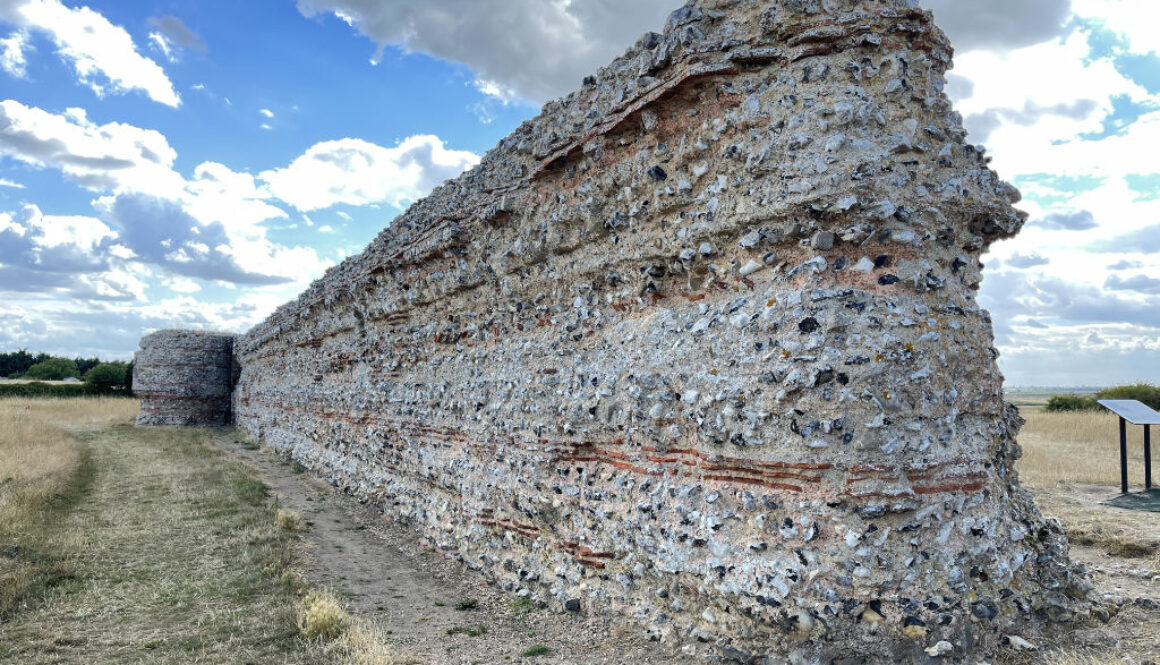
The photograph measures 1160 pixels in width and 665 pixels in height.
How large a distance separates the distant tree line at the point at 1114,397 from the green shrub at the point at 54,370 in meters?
63.0

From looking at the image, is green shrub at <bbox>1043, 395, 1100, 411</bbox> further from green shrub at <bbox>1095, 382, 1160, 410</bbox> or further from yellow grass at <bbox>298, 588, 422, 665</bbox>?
yellow grass at <bbox>298, 588, 422, 665</bbox>

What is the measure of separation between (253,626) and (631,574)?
2838 millimetres

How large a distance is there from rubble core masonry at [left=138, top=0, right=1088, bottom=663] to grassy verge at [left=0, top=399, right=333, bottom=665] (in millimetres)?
2084

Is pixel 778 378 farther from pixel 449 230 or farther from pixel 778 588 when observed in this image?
pixel 449 230

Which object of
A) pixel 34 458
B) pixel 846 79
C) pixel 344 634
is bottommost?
pixel 344 634

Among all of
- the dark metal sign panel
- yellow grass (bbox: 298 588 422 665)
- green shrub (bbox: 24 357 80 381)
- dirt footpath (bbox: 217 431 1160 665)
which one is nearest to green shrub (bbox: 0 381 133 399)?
green shrub (bbox: 24 357 80 381)

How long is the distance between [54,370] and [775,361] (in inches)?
2578

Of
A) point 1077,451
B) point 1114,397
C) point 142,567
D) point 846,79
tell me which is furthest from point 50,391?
point 1114,397

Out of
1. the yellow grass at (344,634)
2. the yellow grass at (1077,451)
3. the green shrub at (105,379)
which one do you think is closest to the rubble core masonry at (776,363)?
the yellow grass at (344,634)

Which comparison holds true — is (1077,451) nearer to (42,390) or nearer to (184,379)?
(184,379)

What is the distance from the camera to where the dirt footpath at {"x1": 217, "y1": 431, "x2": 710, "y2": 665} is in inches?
177

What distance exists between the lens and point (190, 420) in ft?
79.3

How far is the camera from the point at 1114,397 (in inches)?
935

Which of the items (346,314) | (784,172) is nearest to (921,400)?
(784,172)
